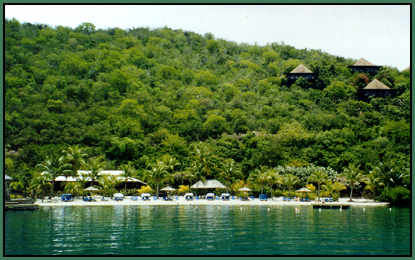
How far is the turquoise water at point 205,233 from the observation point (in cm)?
2006

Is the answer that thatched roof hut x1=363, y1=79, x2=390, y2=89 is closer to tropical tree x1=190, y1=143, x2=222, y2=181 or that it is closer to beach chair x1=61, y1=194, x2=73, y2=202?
tropical tree x1=190, y1=143, x2=222, y2=181

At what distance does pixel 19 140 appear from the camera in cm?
5919

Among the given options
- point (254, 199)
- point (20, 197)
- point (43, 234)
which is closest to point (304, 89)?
point (254, 199)

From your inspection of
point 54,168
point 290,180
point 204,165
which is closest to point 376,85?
point 290,180

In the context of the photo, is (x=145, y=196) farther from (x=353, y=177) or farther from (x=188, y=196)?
(x=353, y=177)

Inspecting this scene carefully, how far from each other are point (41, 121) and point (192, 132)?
20.6 meters

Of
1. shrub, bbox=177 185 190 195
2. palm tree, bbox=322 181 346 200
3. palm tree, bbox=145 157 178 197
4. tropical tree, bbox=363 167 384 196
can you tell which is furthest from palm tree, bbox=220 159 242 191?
tropical tree, bbox=363 167 384 196

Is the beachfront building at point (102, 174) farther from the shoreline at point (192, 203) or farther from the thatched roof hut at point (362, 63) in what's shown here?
the thatched roof hut at point (362, 63)

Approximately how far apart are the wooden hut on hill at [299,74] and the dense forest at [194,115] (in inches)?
51.7

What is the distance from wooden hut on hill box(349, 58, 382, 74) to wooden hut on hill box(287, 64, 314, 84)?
791 centimetres

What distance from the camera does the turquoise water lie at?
20062 mm

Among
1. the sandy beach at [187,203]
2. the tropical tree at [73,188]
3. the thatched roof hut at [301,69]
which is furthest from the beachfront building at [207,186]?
the thatched roof hut at [301,69]

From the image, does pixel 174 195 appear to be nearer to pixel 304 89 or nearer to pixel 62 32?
pixel 304 89

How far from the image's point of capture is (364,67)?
82.5 meters
